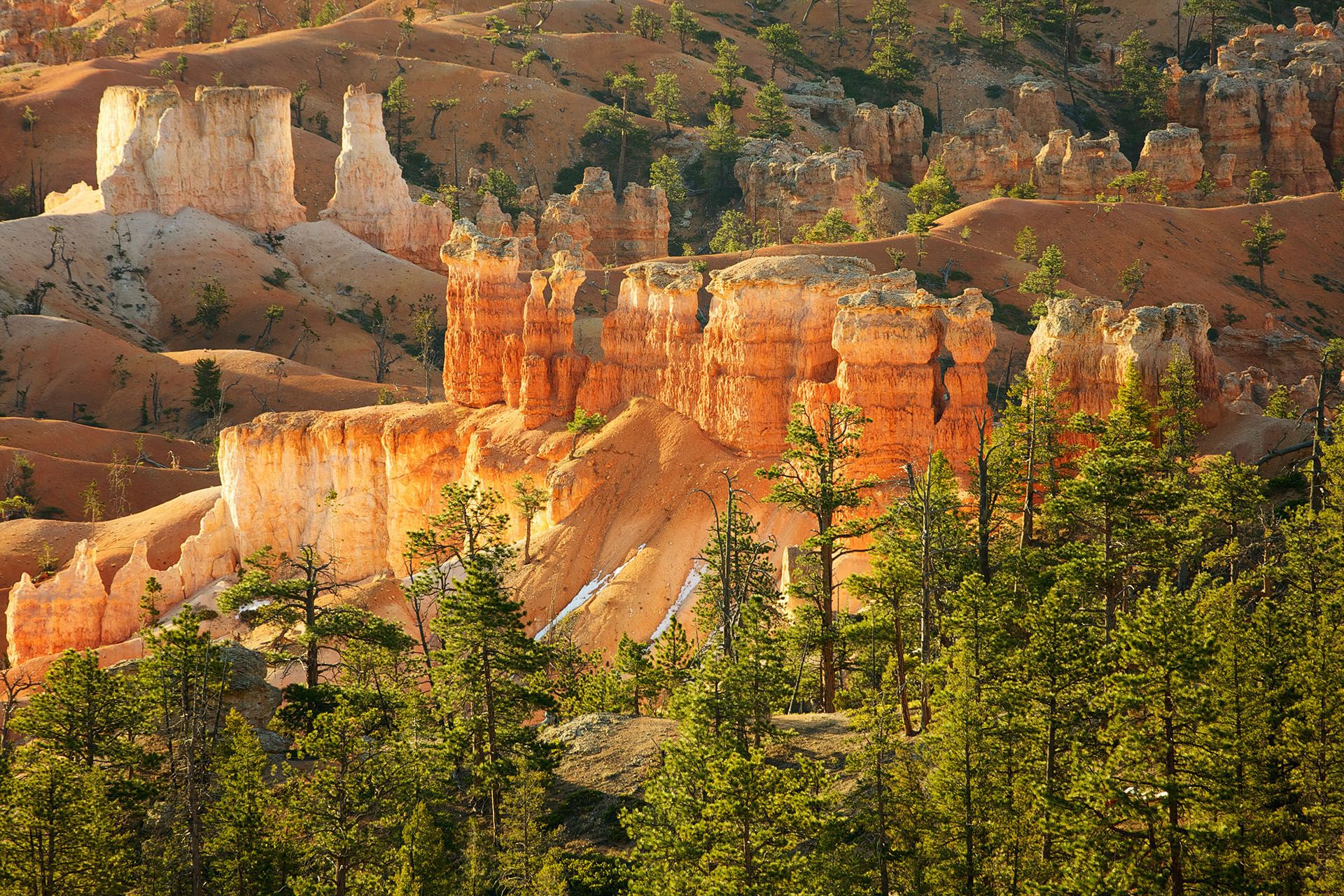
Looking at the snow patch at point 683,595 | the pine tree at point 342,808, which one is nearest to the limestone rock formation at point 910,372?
the snow patch at point 683,595

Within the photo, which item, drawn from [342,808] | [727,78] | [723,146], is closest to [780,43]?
[727,78]

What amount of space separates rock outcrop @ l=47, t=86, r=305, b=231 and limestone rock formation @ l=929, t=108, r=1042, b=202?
173 ft

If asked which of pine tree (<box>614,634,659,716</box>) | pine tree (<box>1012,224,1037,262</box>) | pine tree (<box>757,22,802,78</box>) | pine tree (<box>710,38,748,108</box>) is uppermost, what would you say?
pine tree (<box>757,22,802,78</box>)

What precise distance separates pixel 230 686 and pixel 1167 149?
95.6 meters

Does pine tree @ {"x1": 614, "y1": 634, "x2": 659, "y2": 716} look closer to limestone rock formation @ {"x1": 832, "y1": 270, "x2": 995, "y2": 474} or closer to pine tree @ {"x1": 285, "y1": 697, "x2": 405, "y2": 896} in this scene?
pine tree @ {"x1": 285, "y1": 697, "x2": 405, "y2": 896}

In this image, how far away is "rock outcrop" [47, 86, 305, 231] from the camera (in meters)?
117

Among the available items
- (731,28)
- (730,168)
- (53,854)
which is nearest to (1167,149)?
(730,168)

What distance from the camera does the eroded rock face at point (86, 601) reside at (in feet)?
227

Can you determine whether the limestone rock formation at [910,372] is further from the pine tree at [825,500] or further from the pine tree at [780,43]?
the pine tree at [780,43]

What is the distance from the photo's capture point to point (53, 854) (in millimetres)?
33281

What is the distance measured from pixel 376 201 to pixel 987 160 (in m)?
48.9

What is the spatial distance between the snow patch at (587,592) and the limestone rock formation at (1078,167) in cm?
7026

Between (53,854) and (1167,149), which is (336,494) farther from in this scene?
(1167,149)

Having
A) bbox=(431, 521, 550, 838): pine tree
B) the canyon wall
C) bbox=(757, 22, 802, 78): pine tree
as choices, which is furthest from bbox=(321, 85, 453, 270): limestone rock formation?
bbox=(431, 521, 550, 838): pine tree
